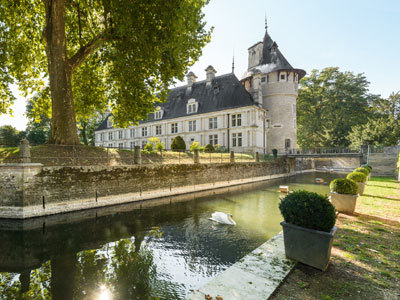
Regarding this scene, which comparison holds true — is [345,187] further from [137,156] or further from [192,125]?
[192,125]

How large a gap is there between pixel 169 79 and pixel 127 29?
3.66 meters

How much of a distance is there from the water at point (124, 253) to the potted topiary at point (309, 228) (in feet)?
6.70

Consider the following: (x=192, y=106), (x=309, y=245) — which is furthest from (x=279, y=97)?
(x=309, y=245)

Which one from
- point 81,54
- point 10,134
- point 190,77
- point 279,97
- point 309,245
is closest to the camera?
point 309,245

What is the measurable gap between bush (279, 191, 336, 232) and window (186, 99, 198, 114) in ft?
112

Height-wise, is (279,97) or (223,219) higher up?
(279,97)

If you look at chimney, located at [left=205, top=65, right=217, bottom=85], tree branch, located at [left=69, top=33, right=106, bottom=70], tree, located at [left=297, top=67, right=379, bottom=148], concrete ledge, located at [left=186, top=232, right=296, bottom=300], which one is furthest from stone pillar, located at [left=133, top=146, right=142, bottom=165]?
tree, located at [left=297, top=67, right=379, bottom=148]

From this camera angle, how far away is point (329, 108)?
45906mm

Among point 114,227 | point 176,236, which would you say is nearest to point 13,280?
point 114,227

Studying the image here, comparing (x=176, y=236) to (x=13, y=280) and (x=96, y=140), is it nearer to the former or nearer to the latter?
(x=13, y=280)

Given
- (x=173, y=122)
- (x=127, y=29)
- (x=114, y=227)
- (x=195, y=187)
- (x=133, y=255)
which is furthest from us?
(x=173, y=122)

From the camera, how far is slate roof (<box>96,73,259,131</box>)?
110ft

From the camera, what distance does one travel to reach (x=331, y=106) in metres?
45.9

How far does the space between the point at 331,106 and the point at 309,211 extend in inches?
2056
